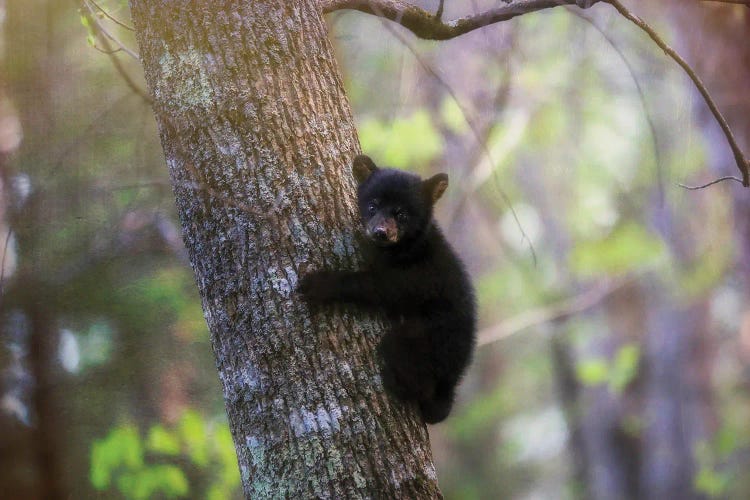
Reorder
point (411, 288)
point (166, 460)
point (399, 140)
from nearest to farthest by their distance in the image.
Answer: point (411, 288)
point (166, 460)
point (399, 140)

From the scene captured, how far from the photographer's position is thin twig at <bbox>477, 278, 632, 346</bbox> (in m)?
9.80

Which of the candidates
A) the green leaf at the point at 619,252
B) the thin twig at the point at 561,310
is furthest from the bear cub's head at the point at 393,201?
the green leaf at the point at 619,252

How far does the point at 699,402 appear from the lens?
10.0 meters

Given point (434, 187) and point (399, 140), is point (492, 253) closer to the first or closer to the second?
point (399, 140)

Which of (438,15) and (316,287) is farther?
(438,15)

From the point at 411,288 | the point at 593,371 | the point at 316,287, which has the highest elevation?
the point at 316,287

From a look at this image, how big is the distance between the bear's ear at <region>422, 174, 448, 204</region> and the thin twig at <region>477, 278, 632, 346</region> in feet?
21.1

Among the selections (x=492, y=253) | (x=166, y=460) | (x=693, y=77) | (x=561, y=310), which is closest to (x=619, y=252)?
(x=561, y=310)

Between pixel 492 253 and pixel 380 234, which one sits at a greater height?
pixel 380 234

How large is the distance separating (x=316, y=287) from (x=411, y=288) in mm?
712

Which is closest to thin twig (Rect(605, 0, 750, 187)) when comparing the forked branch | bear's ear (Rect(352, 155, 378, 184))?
the forked branch

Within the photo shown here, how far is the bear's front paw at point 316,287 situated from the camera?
219 centimetres

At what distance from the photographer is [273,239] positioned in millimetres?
2254

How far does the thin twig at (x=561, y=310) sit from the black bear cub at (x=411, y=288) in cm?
658
